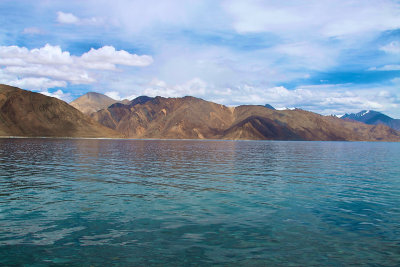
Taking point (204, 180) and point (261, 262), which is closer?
point (261, 262)

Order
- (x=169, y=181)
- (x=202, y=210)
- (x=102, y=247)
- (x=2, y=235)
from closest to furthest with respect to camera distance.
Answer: (x=102, y=247)
(x=2, y=235)
(x=202, y=210)
(x=169, y=181)

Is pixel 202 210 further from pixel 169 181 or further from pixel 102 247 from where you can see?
pixel 169 181

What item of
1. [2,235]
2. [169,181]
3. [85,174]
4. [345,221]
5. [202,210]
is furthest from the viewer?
[85,174]

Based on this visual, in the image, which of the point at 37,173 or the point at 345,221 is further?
the point at 37,173

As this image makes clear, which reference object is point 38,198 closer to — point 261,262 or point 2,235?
point 2,235

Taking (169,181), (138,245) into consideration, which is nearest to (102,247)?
(138,245)

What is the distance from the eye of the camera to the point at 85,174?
3459 centimetres

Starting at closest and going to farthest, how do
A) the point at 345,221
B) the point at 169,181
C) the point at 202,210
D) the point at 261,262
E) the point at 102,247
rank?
the point at 261,262 → the point at 102,247 → the point at 345,221 → the point at 202,210 → the point at 169,181

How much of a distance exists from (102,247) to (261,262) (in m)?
6.09

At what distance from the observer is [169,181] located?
3084 centimetres

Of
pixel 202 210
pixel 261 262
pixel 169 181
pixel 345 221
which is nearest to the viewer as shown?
pixel 261 262

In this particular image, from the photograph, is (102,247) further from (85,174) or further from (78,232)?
(85,174)

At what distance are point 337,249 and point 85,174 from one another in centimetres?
2801

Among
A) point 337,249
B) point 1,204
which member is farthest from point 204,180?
point 337,249
